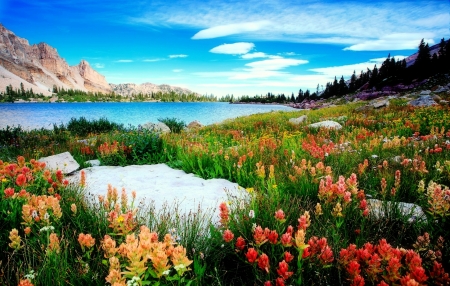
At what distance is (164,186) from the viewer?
5031mm

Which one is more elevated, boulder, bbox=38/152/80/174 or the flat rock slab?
boulder, bbox=38/152/80/174

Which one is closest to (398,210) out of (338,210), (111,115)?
(338,210)

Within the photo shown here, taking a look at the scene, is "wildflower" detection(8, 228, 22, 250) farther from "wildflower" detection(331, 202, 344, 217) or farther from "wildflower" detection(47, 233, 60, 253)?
"wildflower" detection(331, 202, 344, 217)

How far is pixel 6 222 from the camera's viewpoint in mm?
2885

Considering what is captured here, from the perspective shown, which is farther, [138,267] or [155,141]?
[155,141]

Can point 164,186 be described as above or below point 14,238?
below

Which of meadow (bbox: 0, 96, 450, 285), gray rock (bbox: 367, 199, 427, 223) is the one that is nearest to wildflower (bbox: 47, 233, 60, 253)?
meadow (bbox: 0, 96, 450, 285)

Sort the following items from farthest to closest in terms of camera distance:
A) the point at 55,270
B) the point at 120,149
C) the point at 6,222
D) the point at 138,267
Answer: the point at 120,149 → the point at 6,222 → the point at 55,270 → the point at 138,267

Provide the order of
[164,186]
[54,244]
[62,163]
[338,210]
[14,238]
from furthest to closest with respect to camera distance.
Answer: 1. [62,163]
2. [164,186]
3. [338,210]
4. [14,238]
5. [54,244]

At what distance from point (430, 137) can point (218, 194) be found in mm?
6184

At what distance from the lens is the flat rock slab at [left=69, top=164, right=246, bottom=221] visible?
4090mm

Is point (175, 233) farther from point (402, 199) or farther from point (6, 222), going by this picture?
point (402, 199)

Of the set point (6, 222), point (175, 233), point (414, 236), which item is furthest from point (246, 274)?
point (6, 222)

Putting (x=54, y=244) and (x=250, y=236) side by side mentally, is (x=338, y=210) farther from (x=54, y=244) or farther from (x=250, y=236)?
(x=54, y=244)
